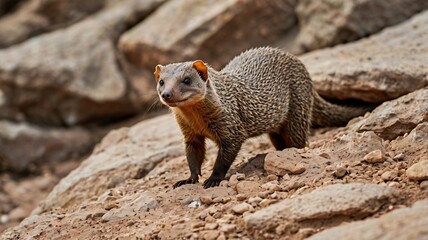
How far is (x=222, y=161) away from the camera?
5.46 meters

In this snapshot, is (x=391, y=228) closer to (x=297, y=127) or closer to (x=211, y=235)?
(x=211, y=235)

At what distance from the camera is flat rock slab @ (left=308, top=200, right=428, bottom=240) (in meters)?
3.24

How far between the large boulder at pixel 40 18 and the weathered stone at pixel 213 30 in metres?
1.77

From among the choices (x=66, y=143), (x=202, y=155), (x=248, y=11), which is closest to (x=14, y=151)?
(x=66, y=143)

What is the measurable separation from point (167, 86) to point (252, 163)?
3.22ft

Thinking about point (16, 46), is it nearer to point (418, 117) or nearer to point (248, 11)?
point (248, 11)

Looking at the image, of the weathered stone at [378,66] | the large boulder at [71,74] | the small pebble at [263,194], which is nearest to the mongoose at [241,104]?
the weathered stone at [378,66]

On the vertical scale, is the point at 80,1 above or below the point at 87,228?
above

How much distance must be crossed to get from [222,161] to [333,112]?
1.83 m

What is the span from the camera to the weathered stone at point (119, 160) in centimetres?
670

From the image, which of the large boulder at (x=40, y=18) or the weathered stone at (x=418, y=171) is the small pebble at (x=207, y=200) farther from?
the large boulder at (x=40, y=18)

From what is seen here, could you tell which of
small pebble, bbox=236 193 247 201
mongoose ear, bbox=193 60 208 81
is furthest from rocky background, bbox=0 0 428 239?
mongoose ear, bbox=193 60 208 81

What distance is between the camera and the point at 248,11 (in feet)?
31.3

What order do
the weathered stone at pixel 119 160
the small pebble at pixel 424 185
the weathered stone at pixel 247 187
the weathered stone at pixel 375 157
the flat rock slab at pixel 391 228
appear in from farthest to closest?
the weathered stone at pixel 119 160
the weathered stone at pixel 247 187
the weathered stone at pixel 375 157
the small pebble at pixel 424 185
the flat rock slab at pixel 391 228
